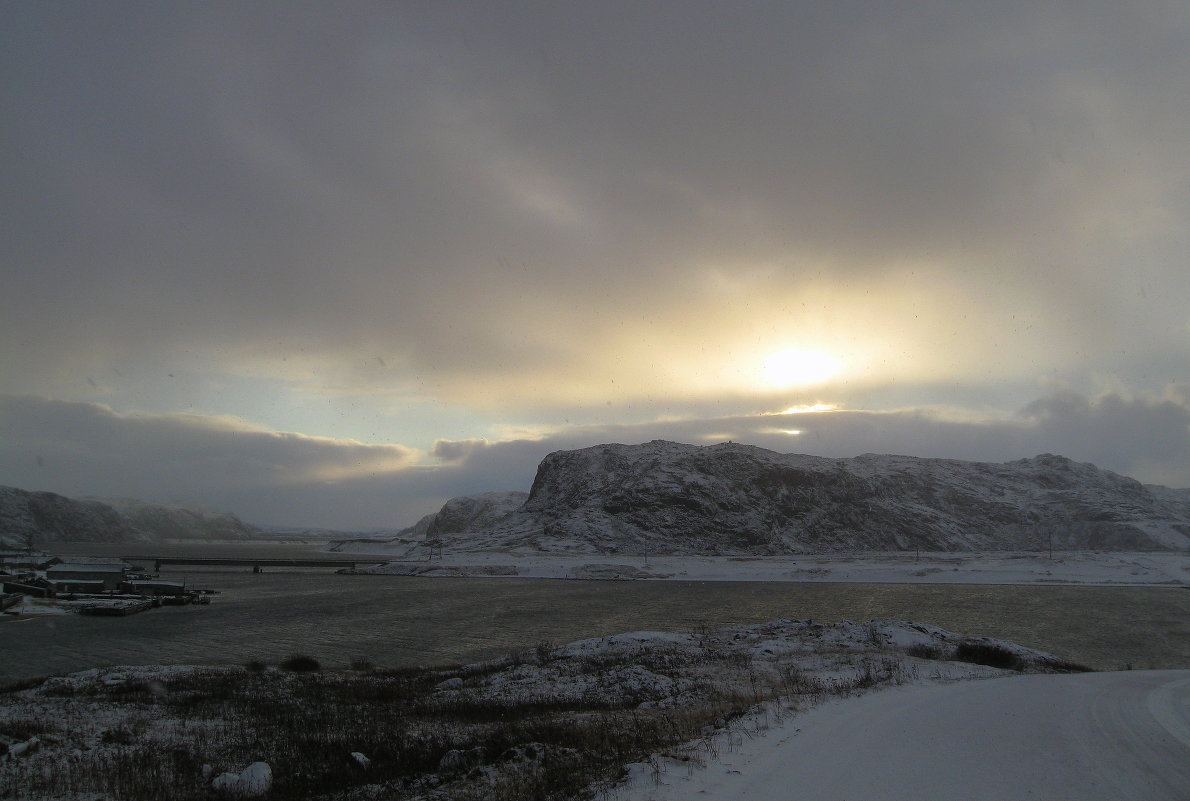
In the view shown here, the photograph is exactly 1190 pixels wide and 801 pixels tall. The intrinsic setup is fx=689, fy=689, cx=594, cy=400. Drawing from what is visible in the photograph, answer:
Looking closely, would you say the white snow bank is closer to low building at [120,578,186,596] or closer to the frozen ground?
the frozen ground

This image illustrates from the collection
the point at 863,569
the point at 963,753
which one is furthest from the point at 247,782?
the point at 863,569

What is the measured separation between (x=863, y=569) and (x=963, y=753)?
129 meters

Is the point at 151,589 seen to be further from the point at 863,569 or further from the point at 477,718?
the point at 863,569

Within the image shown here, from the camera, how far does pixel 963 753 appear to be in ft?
43.8

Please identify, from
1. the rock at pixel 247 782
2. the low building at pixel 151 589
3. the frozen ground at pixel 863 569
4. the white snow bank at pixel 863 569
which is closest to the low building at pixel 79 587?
the low building at pixel 151 589

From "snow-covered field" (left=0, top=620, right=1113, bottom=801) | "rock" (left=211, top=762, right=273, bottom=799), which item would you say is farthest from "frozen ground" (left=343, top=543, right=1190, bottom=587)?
"rock" (left=211, top=762, right=273, bottom=799)

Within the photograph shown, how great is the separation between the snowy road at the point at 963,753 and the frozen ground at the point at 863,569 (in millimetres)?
109666

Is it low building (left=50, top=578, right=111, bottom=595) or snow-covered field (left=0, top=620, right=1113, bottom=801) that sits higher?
snow-covered field (left=0, top=620, right=1113, bottom=801)

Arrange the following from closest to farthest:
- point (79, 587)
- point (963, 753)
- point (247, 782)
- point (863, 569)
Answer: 1. point (963, 753)
2. point (247, 782)
3. point (79, 587)
4. point (863, 569)

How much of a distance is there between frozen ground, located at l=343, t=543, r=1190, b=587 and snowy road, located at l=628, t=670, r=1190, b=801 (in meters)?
110

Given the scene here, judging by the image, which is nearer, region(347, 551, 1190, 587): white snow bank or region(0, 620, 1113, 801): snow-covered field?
region(0, 620, 1113, 801): snow-covered field

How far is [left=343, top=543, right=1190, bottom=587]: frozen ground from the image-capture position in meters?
115

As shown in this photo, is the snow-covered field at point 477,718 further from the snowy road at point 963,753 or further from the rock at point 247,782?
the snowy road at point 963,753

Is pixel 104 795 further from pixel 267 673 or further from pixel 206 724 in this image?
pixel 267 673
